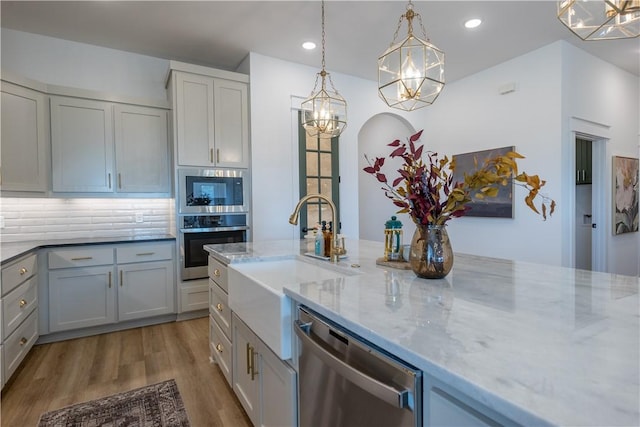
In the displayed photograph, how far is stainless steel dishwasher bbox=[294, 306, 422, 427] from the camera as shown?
738 mm

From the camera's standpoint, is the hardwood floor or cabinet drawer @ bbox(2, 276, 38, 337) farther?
cabinet drawer @ bbox(2, 276, 38, 337)

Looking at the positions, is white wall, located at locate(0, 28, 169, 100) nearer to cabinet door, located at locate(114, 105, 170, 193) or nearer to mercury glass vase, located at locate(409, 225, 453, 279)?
cabinet door, located at locate(114, 105, 170, 193)

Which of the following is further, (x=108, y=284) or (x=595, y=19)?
(x=108, y=284)

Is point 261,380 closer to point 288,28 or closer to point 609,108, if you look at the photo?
point 288,28

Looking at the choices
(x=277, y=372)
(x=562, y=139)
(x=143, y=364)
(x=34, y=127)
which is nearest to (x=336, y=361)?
(x=277, y=372)

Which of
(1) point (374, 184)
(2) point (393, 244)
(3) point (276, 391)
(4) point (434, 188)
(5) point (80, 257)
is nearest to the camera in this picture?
(4) point (434, 188)

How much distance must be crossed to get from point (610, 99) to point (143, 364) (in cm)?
600

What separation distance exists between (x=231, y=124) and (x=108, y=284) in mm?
2042

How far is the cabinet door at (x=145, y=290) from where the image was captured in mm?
3238

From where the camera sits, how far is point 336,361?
36.5 inches

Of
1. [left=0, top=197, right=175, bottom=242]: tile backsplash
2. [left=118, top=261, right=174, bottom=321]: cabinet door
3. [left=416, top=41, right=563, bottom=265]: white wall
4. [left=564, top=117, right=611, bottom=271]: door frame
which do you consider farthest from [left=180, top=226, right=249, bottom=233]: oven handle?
[left=564, top=117, right=611, bottom=271]: door frame

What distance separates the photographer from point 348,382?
939 mm

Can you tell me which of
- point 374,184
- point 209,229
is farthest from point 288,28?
point 374,184

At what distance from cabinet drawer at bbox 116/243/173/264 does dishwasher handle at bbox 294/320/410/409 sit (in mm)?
2769
